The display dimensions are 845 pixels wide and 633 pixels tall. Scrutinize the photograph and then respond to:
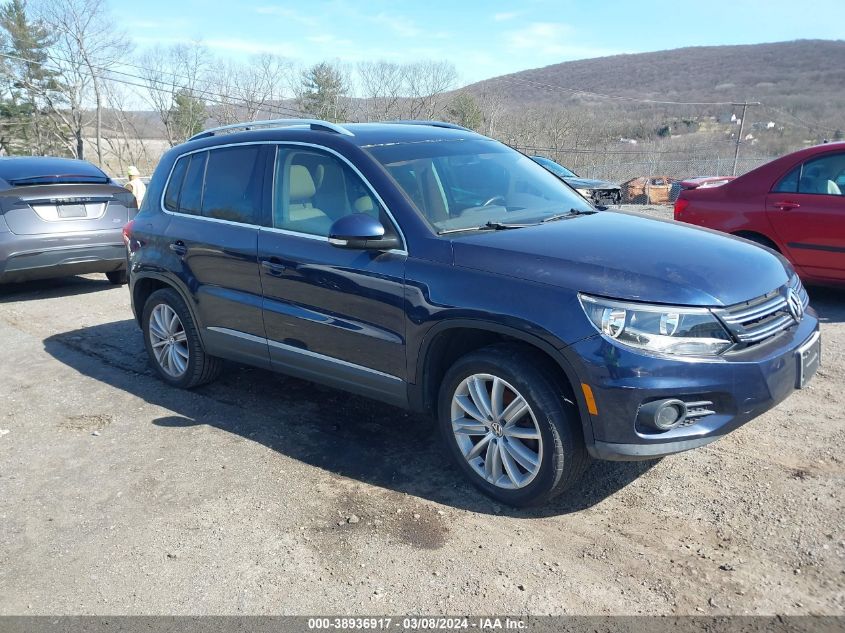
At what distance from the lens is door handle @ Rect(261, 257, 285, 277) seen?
170 inches

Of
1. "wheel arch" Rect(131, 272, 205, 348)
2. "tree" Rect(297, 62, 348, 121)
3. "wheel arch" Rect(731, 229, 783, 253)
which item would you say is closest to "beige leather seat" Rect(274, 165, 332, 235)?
"wheel arch" Rect(131, 272, 205, 348)

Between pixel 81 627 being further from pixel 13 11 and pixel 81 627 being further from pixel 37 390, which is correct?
pixel 13 11

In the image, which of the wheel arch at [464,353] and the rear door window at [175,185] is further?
the rear door window at [175,185]

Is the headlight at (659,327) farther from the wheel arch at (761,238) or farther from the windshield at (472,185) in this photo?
the wheel arch at (761,238)

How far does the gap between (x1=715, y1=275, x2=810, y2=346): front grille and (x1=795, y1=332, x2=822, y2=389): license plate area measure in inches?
5.3

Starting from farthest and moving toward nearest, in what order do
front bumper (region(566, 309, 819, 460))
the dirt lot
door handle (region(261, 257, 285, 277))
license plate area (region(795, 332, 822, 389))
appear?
door handle (region(261, 257, 285, 277)) → license plate area (region(795, 332, 822, 389)) → front bumper (region(566, 309, 819, 460)) → the dirt lot

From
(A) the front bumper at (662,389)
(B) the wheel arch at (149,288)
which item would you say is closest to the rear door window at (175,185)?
(B) the wheel arch at (149,288)

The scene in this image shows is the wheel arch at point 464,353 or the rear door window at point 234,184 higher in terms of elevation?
the rear door window at point 234,184

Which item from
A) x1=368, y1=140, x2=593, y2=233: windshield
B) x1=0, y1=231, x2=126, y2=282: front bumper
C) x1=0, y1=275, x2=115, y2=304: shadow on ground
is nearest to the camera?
x1=368, y1=140, x2=593, y2=233: windshield

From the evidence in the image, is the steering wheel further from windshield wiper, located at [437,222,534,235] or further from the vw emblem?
the vw emblem

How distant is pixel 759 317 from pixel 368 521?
2.14m

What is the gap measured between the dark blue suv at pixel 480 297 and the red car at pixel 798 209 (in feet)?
10.5

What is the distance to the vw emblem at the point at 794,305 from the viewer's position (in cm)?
356

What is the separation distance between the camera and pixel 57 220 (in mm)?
8352
